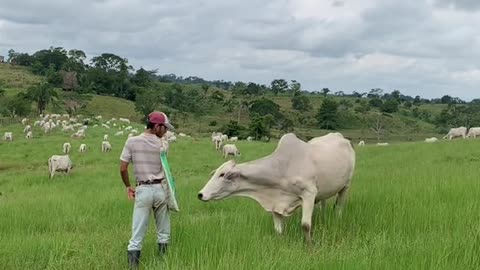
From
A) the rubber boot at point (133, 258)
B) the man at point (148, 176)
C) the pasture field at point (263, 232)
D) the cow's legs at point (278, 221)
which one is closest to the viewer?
the pasture field at point (263, 232)

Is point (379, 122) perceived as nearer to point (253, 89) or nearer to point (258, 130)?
point (253, 89)

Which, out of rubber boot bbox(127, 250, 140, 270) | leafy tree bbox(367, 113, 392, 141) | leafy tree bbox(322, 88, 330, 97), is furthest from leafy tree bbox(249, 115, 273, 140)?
leafy tree bbox(322, 88, 330, 97)

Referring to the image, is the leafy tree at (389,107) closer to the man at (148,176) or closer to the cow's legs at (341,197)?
the cow's legs at (341,197)

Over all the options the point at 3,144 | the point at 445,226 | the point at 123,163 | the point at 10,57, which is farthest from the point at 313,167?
the point at 10,57

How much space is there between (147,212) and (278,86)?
118534mm

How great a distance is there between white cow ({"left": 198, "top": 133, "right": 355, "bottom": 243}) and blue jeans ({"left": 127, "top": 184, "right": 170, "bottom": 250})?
68 cm

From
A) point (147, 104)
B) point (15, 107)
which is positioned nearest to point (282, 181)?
point (15, 107)

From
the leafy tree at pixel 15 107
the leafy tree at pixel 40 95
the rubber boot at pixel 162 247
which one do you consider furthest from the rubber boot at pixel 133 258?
the leafy tree at pixel 40 95

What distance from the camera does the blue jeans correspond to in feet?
22.3

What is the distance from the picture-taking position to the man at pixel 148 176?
6.91 metres

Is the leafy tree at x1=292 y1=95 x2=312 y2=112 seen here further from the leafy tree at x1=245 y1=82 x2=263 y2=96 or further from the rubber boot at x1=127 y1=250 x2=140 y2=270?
the rubber boot at x1=127 y1=250 x2=140 y2=270

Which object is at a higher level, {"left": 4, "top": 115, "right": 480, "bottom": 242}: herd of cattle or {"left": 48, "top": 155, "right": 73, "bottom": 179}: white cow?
{"left": 4, "top": 115, "right": 480, "bottom": 242}: herd of cattle

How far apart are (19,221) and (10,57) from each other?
5336 inches

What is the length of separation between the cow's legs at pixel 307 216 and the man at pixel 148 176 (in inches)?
74.4
